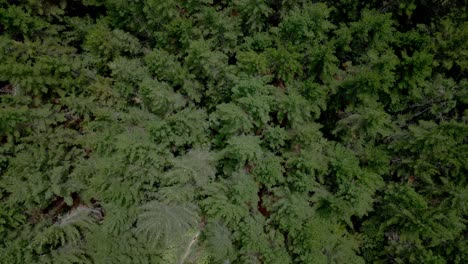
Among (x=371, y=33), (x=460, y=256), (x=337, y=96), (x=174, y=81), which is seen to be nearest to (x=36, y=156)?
(x=174, y=81)

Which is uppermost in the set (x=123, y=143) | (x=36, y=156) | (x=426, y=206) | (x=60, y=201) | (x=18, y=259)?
(x=426, y=206)

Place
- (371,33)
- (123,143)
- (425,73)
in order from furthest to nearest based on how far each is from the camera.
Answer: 1. (371,33)
2. (425,73)
3. (123,143)

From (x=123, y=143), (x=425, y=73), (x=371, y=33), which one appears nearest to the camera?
(x=123, y=143)

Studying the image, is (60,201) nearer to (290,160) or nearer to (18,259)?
(18,259)

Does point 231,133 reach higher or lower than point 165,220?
higher

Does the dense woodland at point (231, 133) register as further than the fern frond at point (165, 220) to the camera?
Yes

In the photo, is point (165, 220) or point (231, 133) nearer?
point (165, 220)

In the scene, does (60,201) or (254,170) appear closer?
(254,170)

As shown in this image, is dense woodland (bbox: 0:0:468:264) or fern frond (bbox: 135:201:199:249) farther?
dense woodland (bbox: 0:0:468:264)
